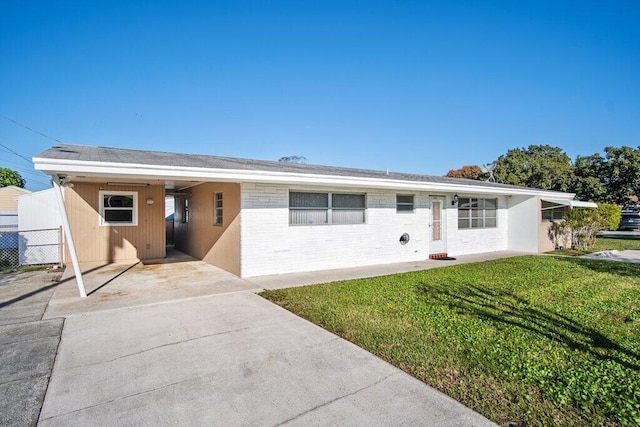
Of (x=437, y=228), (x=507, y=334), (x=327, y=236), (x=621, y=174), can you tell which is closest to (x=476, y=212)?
(x=437, y=228)

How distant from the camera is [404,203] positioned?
37.5 ft

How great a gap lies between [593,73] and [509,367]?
1665 centimetres

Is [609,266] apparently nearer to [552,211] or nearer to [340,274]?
[552,211]

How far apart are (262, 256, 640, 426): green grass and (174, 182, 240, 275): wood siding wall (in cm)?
248

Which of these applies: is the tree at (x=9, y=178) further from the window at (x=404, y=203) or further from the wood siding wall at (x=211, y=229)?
the window at (x=404, y=203)

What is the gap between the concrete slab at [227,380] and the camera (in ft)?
8.98

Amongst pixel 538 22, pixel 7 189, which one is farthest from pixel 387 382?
pixel 7 189

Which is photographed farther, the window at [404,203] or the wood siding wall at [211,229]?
the window at [404,203]

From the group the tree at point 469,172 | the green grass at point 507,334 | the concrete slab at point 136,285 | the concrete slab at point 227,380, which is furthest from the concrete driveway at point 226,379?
the tree at point 469,172

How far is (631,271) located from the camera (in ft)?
30.5

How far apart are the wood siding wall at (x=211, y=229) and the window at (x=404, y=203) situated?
5.43 meters

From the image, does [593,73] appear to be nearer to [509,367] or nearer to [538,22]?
[538,22]

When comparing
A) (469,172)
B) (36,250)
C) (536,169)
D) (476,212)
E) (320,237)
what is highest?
(469,172)

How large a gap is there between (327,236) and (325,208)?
0.79 meters
